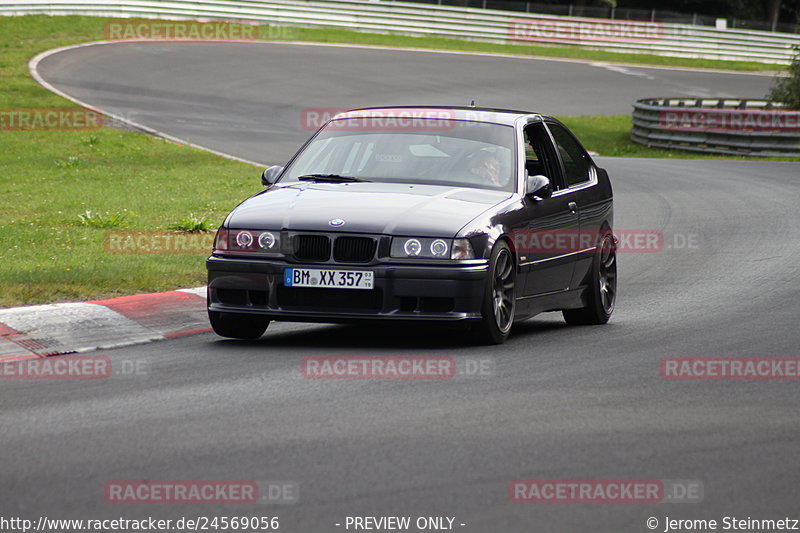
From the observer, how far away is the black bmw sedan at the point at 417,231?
8.17 metres

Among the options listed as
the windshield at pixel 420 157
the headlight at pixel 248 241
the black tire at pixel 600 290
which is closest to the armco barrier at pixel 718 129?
the black tire at pixel 600 290

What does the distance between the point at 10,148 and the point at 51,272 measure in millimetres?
13562

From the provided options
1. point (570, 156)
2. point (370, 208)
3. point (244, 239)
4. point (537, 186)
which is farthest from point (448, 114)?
point (244, 239)

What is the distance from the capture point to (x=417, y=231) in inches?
321

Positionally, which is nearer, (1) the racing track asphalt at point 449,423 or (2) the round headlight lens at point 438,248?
(1) the racing track asphalt at point 449,423

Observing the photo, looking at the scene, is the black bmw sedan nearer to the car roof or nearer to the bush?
the car roof

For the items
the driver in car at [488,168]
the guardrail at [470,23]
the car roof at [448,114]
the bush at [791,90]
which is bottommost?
the guardrail at [470,23]

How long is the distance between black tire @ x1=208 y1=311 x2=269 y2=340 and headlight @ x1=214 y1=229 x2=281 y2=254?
427 millimetres

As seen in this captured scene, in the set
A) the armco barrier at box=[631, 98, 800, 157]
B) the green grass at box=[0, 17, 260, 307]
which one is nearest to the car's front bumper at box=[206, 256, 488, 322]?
the green grass at box=[0, 17, 260, 307]

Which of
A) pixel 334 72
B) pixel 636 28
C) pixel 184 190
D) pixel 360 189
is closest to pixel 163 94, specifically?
pixel 334 72

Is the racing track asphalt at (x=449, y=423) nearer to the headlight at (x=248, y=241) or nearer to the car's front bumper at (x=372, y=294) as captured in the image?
the car's front bumper at (x=372, y=294)

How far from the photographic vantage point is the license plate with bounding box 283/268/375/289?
8.15m

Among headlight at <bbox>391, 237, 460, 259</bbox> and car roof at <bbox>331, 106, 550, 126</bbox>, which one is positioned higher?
car roof at <bbox>331, 106, 550, 126</bbox>

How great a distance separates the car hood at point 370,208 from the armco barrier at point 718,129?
23.7m
